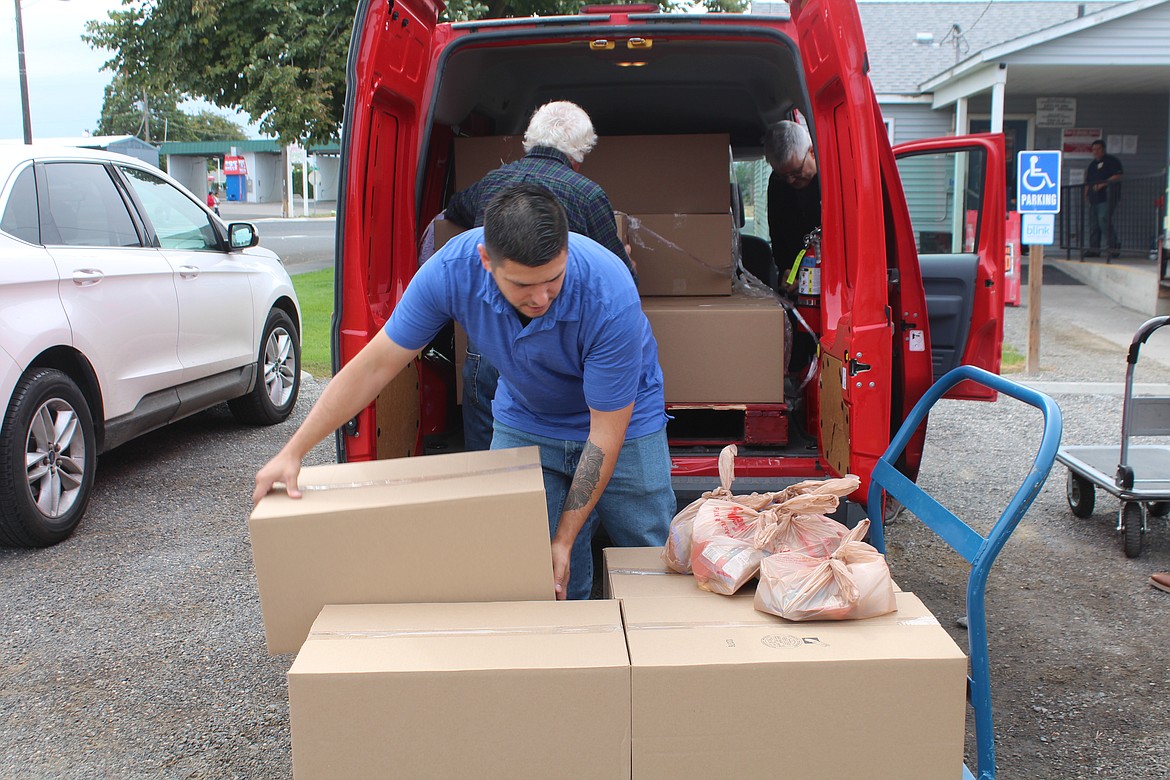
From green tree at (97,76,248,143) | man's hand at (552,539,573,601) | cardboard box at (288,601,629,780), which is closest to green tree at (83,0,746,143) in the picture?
man's hand at (552,539,573,601)

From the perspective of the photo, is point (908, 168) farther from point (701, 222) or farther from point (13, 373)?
point (13, 373)

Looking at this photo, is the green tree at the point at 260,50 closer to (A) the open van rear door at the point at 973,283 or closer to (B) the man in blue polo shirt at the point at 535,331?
(A) the open van rear door at the point at 973,283

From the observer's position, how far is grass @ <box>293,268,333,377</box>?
8.99 metres

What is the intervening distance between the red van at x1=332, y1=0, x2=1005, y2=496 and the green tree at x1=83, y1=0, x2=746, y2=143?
776 cm

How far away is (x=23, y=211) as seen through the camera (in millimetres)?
4457

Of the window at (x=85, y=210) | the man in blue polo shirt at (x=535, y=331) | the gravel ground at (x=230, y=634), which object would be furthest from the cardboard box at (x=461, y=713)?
the window at (x=85, y=210)

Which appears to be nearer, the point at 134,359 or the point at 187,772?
the point at 187,772

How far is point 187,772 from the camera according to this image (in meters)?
2.80

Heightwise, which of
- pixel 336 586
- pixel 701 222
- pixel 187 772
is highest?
pixel 701 222

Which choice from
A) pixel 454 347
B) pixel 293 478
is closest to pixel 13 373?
pixel 454 347

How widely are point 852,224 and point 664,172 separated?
3.96 feet

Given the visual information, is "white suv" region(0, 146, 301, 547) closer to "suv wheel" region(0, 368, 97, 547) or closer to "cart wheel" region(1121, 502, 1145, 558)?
"suv wheel" region(0, 368, 97, 547)

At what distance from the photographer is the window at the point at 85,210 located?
468 centimetres

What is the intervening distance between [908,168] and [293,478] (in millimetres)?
17388
